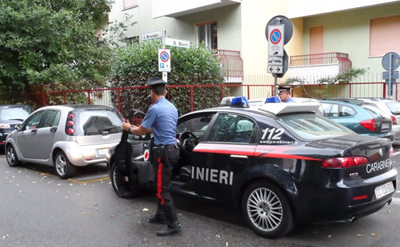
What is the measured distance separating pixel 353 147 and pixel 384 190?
0.68 metres

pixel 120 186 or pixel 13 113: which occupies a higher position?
pixel 13 113

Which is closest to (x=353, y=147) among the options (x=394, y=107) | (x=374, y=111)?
(x=374, y=111)

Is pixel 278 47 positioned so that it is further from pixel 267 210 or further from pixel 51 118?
pixel 51 118

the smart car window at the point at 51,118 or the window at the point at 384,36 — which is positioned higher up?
the window at the point at 384,36

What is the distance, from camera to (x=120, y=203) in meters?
6.01

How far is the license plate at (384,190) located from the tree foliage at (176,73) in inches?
309

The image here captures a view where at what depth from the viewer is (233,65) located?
17.6m

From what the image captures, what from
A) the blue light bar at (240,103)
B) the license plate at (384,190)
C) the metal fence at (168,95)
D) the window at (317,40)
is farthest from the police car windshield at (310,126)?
the window at (317,40)

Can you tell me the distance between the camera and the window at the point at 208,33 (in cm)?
1931

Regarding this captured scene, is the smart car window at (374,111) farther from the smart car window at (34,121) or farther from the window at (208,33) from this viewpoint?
the window at (208,33)

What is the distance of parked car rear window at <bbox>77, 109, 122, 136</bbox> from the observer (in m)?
7.74

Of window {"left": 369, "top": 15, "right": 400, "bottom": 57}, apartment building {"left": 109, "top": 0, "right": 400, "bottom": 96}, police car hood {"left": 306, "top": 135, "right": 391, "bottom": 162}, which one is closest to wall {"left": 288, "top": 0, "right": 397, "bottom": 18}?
apartment building {"left": 109, "top": 0, "right": 400, "bottom": 96}

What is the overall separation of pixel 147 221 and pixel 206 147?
4.22ft

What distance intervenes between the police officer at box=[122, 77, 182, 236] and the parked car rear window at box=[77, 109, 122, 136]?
3332 millimetres
